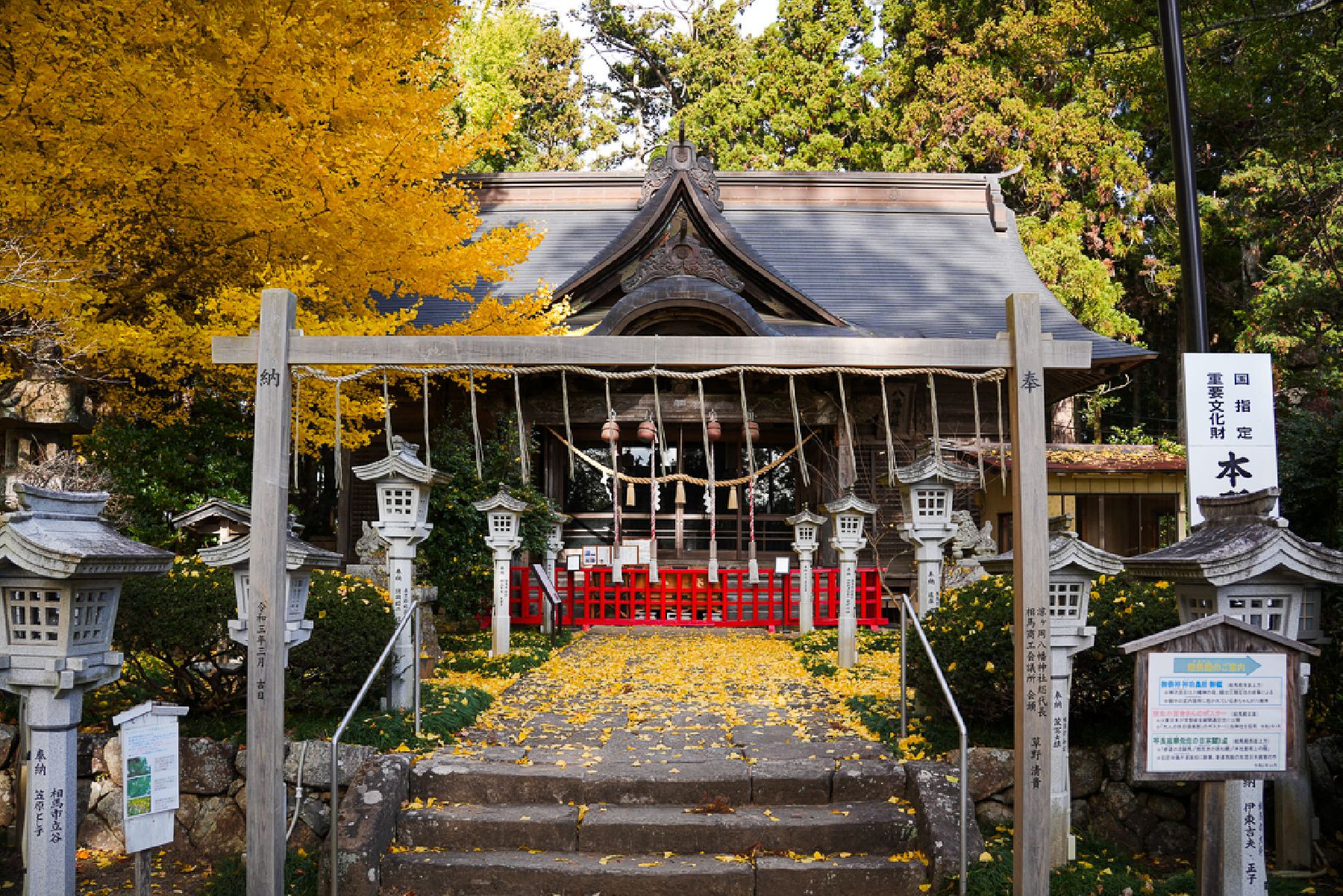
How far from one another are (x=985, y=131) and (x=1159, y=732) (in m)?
20.4

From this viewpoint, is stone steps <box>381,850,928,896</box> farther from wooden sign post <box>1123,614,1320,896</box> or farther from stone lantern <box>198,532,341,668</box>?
wooden sign post <box>1123,614,1320,896</box>

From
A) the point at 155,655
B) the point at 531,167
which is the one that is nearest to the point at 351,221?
the point at 155,655

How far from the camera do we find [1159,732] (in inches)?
167

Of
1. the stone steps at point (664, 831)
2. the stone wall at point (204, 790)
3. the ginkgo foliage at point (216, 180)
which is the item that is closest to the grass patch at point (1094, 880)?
the stone steps at point (664, 831)

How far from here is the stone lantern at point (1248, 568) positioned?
15.5 ft

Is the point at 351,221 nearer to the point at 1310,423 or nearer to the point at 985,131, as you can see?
the point at 1310,423

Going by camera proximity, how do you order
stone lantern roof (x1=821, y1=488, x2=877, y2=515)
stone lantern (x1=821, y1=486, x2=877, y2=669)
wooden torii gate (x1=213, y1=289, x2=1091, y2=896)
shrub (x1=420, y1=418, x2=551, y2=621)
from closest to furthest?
wooden torii gate (x1=213, y1=289, x2=1091, y2=896), stone lantern (x1=821, y1=486, x2=877, y2=669), stone lantern roof (x1=821, y1=488, x2=877, y2=515), shrub (x1=420, y1=418, x2=551, y2=621)

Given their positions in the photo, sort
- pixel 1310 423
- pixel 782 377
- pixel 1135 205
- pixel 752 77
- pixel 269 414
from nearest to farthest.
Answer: pixel 269 414, pixel 1310 423, pixel 782 377, pixel 1135 205, pixel 752 77

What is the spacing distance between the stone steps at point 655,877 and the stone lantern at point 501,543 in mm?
5147

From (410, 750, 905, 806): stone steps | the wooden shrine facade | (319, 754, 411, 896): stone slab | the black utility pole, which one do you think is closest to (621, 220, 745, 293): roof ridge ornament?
the wooden shrine facade

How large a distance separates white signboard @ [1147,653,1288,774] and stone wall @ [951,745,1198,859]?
6.09ft

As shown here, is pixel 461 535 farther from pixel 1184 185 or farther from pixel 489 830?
pixel 1184 185

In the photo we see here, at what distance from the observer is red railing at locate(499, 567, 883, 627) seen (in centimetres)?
1340

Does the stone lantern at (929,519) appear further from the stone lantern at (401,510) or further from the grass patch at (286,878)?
the grass patch at (286,878)
